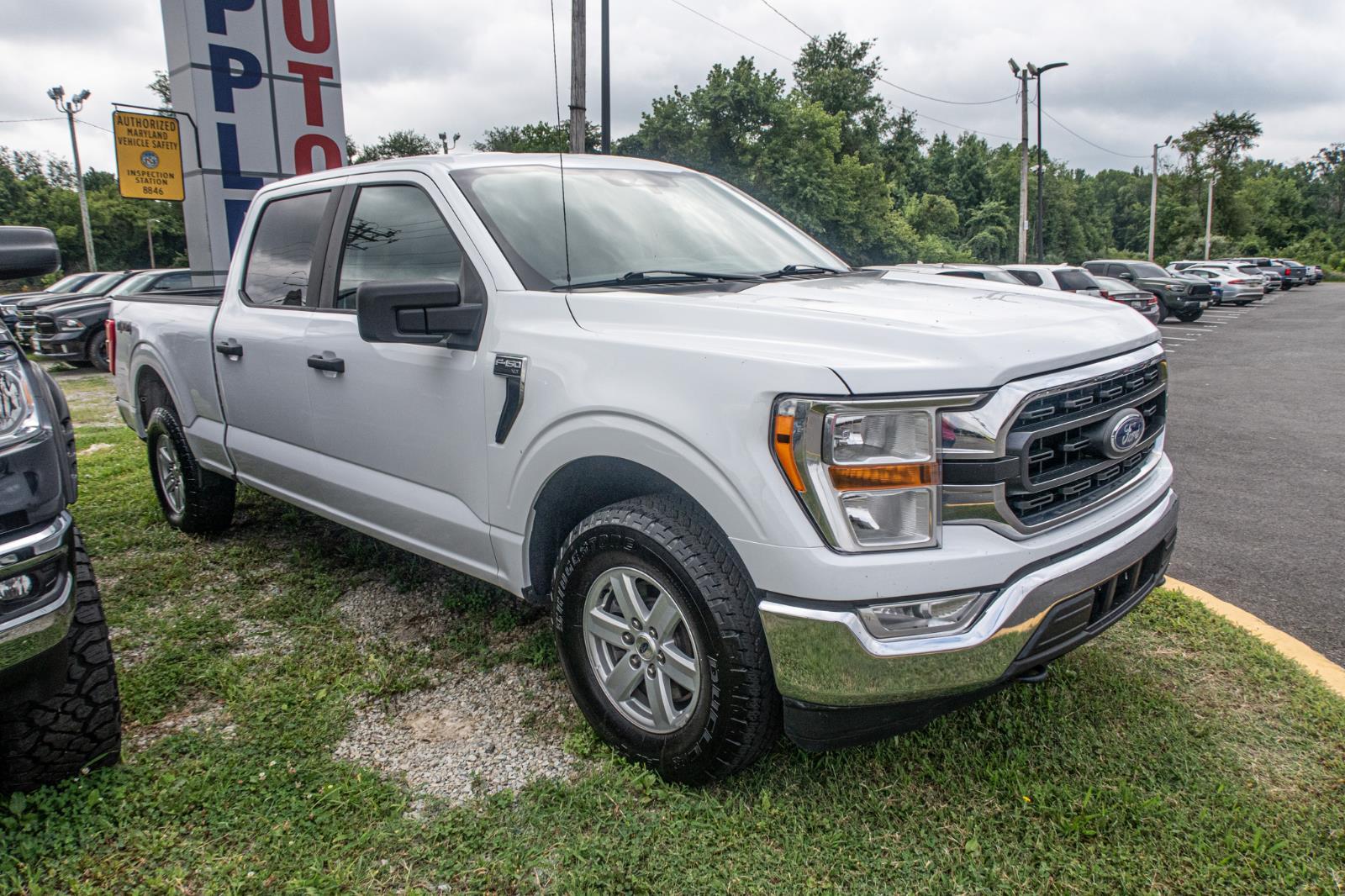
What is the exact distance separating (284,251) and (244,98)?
5.29 m

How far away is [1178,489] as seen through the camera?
6.11 m

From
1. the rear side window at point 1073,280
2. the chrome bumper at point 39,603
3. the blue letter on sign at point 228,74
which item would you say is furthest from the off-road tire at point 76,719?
the rear side window at point 1073,280

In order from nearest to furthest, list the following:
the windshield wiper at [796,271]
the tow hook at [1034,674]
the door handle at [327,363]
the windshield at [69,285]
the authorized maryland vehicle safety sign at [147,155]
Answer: the tow hook at [1034,674] < the windshield wiper at [796,271] < the door handle at [327,363] < the authorized maryland vehicle safety sign at [147,155] < the windshield at [69,285]

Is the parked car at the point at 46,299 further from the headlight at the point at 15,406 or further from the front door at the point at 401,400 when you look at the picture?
the headlight at the point at 15,406

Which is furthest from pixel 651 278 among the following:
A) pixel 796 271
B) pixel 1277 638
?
pixel 1277 638

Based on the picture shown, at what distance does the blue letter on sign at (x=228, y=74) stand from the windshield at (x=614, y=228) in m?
6.22

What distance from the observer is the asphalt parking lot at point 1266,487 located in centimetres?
418

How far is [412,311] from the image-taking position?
9.16 feet

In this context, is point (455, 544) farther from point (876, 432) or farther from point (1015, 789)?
point (1015, 789)

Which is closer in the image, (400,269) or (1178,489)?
(400,269)

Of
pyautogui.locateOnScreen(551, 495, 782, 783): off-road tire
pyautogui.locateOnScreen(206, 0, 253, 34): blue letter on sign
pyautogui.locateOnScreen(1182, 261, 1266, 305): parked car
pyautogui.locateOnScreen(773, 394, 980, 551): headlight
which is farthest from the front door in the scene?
pyautogui.locateOnScreen(1182, 261, 1266, 305): parked car

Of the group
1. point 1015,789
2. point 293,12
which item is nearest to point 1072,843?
point 1015,789

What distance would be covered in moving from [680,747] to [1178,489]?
4968 millimetres

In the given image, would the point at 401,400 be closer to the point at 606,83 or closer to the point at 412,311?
the point at 412,311
